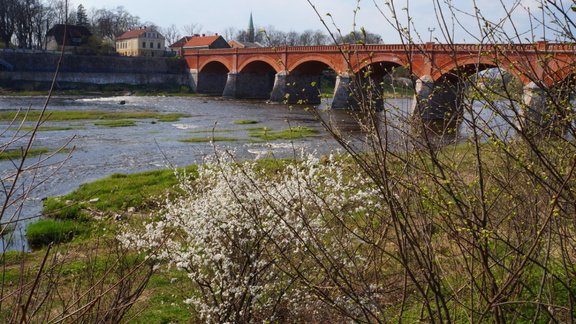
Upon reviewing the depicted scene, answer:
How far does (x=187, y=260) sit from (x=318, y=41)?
11018 cm

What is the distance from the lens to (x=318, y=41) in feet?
371

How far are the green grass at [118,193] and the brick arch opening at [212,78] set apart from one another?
52626mm

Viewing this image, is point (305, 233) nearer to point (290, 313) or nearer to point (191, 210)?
point (290, 313)

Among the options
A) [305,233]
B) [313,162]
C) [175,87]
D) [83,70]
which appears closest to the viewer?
[305,233]

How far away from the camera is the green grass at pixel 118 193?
51.2 ft

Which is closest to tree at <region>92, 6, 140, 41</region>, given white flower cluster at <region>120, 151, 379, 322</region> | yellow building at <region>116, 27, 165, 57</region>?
yellow building at <region>116, 27, 165, 57</region>

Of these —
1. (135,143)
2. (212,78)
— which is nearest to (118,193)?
(135,143)

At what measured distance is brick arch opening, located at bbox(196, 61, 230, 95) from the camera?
71.8 m

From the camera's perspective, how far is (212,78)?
73.2 m

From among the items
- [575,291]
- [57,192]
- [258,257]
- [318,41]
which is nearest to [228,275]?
[258,257]

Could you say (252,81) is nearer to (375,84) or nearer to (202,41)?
(202,41)

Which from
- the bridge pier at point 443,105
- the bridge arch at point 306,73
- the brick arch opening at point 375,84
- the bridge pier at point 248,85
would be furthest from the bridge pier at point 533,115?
the bridge pier at point 248,85

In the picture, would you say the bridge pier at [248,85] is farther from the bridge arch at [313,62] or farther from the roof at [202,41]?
the roof at [202,41]

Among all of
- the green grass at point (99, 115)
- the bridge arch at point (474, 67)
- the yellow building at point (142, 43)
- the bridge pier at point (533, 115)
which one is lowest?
the green grass at point (99, 115)
